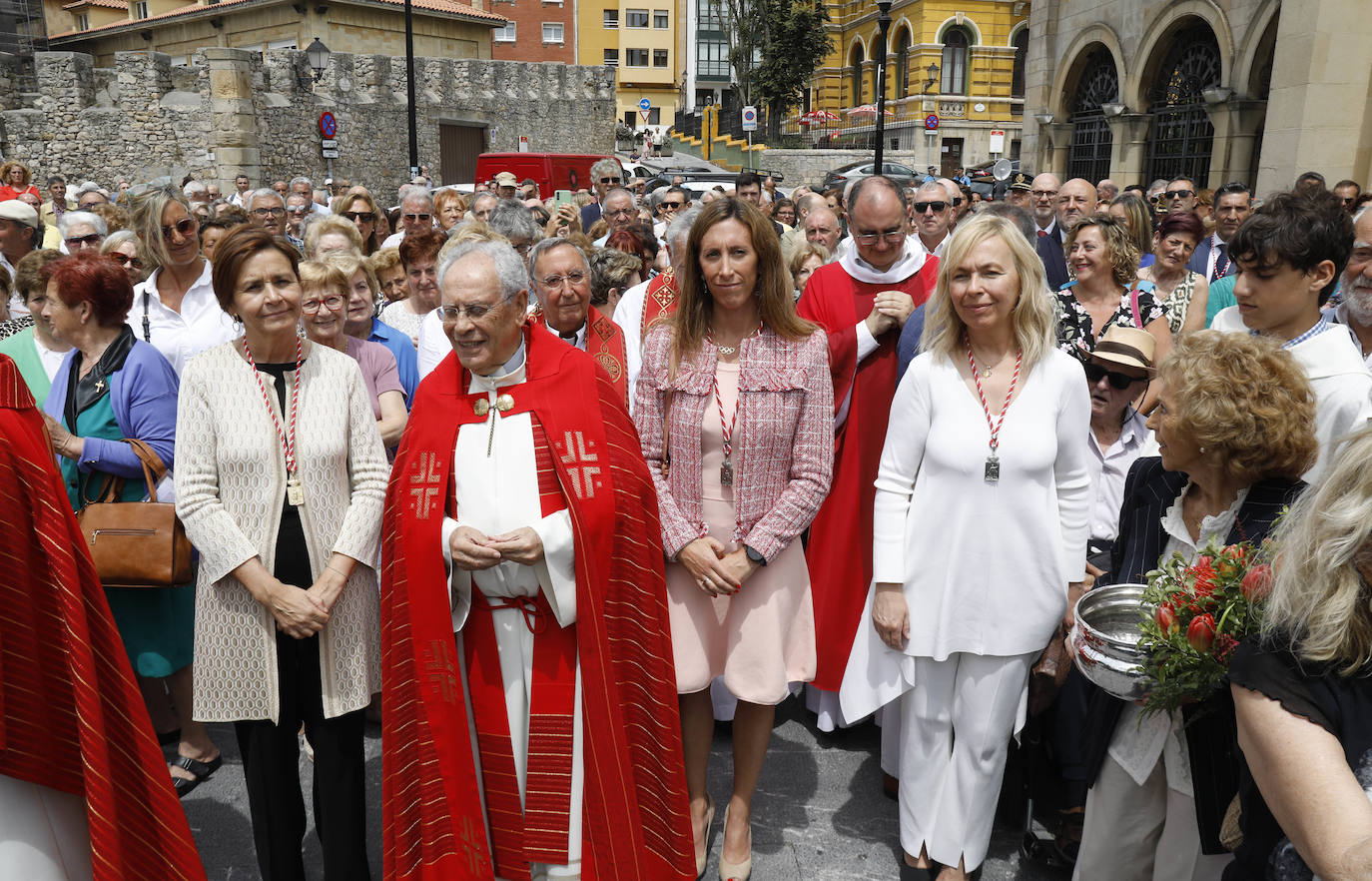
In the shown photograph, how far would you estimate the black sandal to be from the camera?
370 centimetres

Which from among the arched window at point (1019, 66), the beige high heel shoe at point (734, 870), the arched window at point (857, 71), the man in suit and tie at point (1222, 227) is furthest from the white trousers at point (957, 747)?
the arched window at point (857, 71)

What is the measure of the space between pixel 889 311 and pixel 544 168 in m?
18.3

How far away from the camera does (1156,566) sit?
2631mm

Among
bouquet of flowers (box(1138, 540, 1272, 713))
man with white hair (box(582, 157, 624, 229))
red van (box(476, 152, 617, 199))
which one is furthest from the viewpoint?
red van (box(476, 152, 617, 199))

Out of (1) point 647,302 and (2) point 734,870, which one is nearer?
(2) point 734,870

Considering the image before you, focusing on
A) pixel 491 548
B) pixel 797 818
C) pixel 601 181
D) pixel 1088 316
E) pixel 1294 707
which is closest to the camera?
pixel 1294 707

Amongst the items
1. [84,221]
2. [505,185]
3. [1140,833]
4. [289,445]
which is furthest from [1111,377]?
[505,185]

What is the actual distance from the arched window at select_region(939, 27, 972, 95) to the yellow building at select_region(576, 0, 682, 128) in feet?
73.4

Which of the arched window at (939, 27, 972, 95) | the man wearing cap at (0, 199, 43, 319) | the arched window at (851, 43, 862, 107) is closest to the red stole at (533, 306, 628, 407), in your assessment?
the man wearing cap at (0, 199, 43, 319)

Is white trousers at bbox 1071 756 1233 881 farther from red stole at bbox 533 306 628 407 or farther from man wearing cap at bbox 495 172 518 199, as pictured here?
man wearing cap at bbox 495 172 518 199

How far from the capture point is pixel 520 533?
252 cm

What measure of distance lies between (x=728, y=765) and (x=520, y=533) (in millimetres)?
1890

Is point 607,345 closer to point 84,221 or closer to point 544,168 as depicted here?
point 84,221

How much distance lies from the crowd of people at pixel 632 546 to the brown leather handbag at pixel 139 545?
7.7 inches
